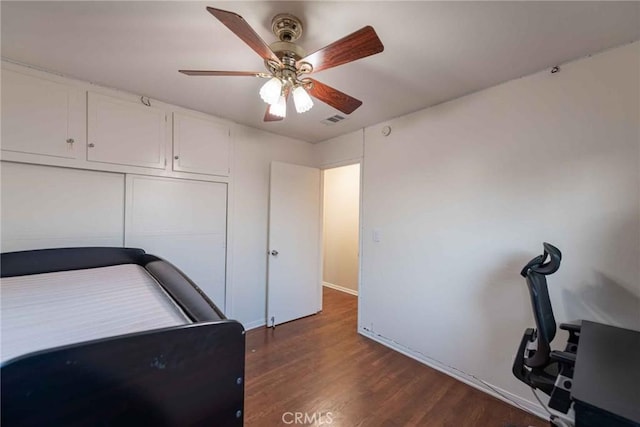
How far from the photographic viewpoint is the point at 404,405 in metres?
1.90

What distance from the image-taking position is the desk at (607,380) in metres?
0.79

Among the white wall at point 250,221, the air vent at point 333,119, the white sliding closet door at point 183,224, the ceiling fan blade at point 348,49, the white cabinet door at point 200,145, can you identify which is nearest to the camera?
the ceiling fan blade at point 348,49

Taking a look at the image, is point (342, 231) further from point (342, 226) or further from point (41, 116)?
point (41, 116)

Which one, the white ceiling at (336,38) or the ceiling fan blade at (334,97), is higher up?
the white ceiling at (336,38)

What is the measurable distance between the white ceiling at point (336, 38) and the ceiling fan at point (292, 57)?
5.1 inches

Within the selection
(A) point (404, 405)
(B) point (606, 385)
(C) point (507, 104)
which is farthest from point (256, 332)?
(C) point (507, 104)

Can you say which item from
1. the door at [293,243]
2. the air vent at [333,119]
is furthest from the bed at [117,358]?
the air vent at [333,119]

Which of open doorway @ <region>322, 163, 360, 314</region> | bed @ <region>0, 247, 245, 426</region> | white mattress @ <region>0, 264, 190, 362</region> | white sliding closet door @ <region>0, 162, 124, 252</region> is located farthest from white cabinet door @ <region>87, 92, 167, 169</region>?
open doorway @ <region>322, 163, 360, 314</region>

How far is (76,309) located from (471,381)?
8.70ft

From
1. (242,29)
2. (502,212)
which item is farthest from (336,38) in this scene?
(502,212)

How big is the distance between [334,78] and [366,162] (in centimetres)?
122

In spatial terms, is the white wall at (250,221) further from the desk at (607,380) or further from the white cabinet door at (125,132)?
the desk at (607,380)

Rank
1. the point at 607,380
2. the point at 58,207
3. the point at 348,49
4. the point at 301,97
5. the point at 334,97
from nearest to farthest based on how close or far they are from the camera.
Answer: the point at 607,380 → the point at 348,49 → the point at 301,97 → the point at 334,97 → the point at 58,207

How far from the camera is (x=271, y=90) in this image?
1443 millimetres
